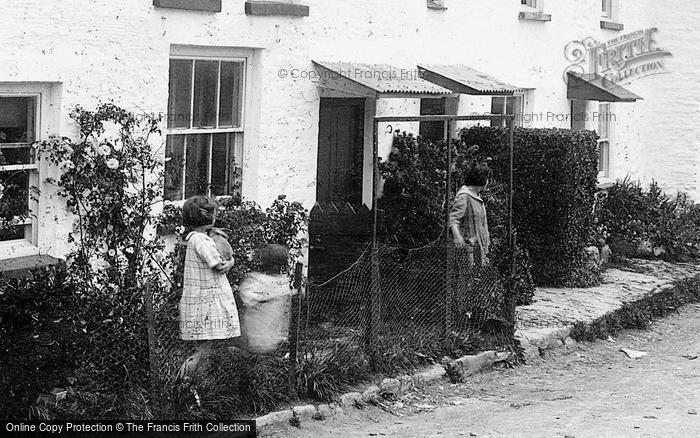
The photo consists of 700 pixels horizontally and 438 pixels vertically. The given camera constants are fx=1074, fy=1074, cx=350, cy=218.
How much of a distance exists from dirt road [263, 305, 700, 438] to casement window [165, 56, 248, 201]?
112 inches

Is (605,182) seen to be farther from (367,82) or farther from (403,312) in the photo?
(403,312)

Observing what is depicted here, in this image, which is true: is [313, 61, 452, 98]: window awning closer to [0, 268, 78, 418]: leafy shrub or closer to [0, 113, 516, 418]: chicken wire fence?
[0, 113, 516, 418]: chicken wire fence

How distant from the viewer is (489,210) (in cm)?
1203

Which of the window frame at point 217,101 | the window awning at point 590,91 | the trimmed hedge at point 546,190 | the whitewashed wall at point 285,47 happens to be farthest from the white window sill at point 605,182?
the window frame at point 217,101

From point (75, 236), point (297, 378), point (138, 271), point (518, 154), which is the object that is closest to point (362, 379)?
point (297, 378)

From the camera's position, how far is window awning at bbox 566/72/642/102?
53.4 feet

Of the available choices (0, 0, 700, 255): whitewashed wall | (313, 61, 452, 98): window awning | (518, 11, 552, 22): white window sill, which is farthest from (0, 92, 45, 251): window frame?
(518, 11, 552, 22): white window sill

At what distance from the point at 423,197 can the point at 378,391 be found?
11.8 ft

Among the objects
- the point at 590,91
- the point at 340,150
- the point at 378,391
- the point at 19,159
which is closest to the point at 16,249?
the point at 19,159

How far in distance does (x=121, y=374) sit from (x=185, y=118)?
10.9 ft

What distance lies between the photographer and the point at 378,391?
8.54 metres

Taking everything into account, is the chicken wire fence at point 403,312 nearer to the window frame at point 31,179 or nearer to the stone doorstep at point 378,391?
the stone doorstep at point 378,391

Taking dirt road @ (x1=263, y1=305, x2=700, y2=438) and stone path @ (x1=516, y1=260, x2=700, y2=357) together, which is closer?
dirt road @ (x1=263, y1=305, x2=700, y2=438)

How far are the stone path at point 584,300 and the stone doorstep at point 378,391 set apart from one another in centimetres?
94
